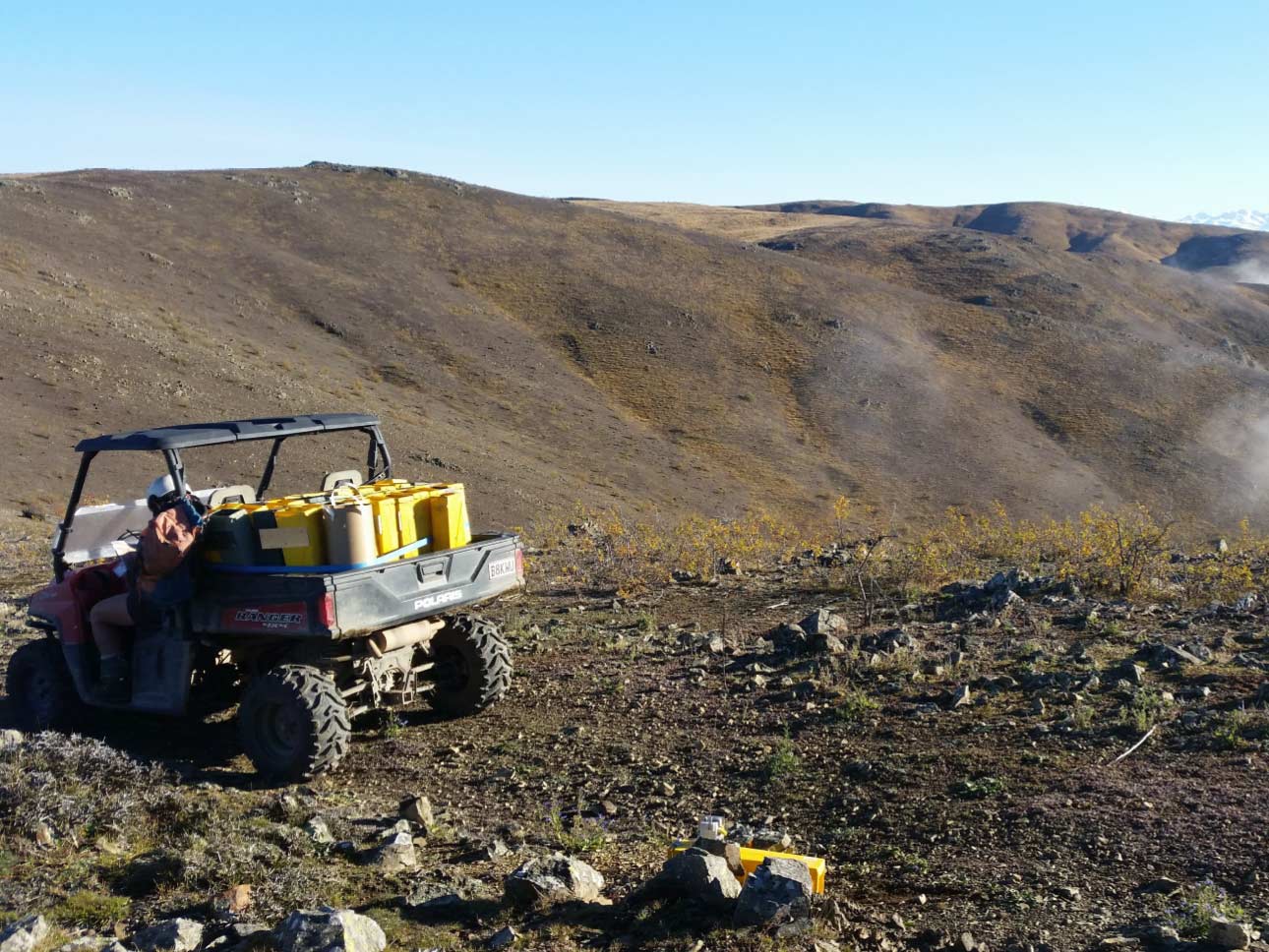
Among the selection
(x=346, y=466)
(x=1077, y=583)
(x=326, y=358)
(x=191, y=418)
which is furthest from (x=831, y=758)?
(x=326, y=358)

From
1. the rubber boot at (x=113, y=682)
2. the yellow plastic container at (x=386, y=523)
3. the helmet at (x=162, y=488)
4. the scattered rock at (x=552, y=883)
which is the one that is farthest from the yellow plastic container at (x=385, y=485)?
the scattered rock at (x=552, y=883)

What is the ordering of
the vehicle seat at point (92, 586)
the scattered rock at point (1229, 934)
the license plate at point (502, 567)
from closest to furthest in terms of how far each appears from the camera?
the scattered rock at point (1229, 934) → the vehicle seat at point (92, 586) → the license plate at point (502, 567)

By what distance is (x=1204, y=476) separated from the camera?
48812mm

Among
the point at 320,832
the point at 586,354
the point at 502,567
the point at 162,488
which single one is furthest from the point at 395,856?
the point at 586,354

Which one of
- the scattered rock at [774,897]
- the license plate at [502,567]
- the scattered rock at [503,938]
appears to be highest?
the license plate at [502,567]

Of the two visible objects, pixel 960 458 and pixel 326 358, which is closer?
pixel 326 358

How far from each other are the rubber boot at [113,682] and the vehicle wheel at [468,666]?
211 cm

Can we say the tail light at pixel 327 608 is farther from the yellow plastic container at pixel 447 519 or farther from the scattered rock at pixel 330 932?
the scattered rock at pixel 330 932

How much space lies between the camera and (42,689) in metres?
7.54

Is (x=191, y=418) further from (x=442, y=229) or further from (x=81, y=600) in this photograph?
(x=442, y=229)

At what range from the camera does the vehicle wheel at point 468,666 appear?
25.4ft

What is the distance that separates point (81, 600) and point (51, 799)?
216 centimetres

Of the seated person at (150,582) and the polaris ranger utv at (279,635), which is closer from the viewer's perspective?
the polaris ranger utv at (279,635)

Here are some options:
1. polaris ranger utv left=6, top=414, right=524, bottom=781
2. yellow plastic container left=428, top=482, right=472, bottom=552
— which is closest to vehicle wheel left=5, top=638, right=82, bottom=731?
polaris ranger utv left=6, top=414, right=524, bottom=781
